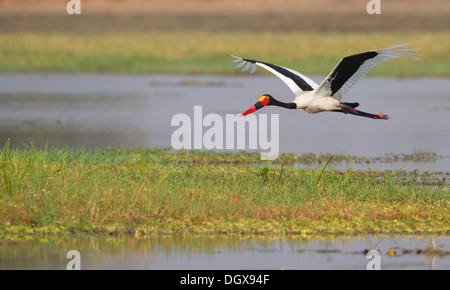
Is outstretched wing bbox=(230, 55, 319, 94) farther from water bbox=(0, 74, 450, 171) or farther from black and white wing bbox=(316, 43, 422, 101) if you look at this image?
water bbox=(0, 74, 450, 171)

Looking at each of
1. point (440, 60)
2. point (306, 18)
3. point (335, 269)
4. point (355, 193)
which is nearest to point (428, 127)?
point (355, 193)

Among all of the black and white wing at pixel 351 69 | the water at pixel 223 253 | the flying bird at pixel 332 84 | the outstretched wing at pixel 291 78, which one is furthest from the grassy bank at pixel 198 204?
the outstretched wing at pixel 291 78

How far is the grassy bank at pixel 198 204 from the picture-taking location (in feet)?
37.2

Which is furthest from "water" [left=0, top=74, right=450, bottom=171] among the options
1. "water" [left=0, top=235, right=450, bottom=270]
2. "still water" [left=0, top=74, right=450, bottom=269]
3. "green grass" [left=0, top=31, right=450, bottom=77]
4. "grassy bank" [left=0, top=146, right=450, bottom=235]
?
"water" [left=0, top=235, right=450, bottom=270]

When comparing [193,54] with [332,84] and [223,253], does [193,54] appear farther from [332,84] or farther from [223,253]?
[223,253]

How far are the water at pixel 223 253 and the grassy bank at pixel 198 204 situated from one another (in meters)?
0.33

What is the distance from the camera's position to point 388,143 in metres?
21.3

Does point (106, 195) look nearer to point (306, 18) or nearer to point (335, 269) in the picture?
point (335, 269)

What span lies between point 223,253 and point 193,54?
39.3 metres

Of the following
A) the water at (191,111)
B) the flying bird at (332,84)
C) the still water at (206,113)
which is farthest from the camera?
the water at (191,111)

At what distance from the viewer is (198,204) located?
11.8 metres

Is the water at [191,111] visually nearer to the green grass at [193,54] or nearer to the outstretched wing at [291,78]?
the green grass at [193,54]

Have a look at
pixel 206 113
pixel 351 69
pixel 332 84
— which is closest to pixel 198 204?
pixel 332 84
